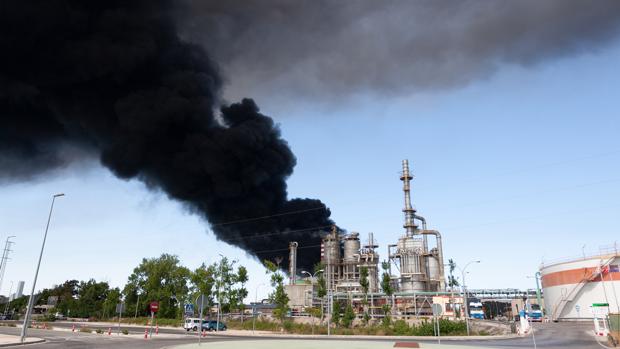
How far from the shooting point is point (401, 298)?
225ft

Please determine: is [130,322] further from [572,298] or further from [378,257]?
[572,298]

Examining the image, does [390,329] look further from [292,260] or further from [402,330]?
[292,260]

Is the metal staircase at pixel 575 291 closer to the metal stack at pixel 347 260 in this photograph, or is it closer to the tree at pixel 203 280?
the metal stack at pixel 347 260

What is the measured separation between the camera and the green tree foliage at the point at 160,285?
7462 centimetres

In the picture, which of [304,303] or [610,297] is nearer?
[610,297]

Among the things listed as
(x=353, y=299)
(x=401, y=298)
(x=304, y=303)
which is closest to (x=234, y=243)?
(x=304, y=303)

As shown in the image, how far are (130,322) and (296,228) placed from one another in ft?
116

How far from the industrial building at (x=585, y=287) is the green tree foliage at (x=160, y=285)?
73.3m

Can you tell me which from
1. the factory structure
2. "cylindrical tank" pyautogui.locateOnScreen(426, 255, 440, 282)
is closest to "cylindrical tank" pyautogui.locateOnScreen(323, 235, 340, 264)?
the factory structure

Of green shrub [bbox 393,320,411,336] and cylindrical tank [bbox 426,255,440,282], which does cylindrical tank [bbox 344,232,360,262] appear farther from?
green shrub [bbox 393,320,411,336]

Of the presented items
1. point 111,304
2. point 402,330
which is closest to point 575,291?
point 402,330

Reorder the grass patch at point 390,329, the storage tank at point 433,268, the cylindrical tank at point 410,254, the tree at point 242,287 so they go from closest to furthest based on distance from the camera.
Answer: the grass patch at point 390,329 → the tree at point 242,287 → the cylindrical tank at point 410,254 → the storage tank at point 433,268

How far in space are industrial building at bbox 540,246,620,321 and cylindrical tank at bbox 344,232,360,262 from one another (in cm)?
4008

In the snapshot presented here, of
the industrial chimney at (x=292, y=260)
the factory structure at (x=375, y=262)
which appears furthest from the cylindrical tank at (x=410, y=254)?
the industrial chimney at (x=292, y=260)
